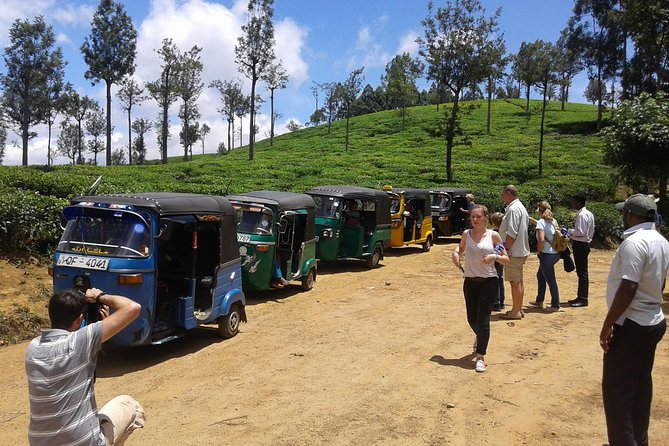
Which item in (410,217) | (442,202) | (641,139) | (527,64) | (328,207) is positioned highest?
(527,64)

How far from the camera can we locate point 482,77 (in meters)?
32.2

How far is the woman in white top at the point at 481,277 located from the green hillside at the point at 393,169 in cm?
869

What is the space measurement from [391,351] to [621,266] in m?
3.90

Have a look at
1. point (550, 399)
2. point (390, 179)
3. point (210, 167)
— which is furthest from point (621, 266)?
point (210, 167)

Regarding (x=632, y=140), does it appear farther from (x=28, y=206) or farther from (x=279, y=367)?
(x=28, y=206)

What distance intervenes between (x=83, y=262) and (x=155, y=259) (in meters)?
0.84

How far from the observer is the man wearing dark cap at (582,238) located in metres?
9.26

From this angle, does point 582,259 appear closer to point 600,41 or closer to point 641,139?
point 641,139

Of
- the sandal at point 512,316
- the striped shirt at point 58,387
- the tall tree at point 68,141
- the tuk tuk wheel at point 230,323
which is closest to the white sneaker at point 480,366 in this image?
the sandal at point 512,316

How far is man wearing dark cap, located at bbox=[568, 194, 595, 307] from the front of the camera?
30.4ft

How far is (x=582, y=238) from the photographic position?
374 inches

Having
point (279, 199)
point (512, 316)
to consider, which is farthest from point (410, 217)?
point (512, 316)

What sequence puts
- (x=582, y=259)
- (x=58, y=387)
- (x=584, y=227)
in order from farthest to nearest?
(x=582, y=259) → (x=584, y=227) → (x=58, y=387)

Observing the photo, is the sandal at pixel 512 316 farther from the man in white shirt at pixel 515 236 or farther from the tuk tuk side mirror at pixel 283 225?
the tuk tuk side mirror at pixel 283 225
